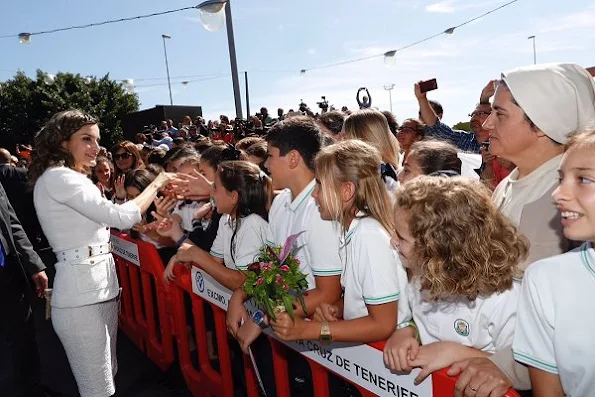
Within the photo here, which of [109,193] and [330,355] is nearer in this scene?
[330,355]

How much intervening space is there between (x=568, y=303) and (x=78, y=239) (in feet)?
8.81

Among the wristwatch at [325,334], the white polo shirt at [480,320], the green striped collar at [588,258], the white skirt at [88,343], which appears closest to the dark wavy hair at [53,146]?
the white skirt at [88,343]

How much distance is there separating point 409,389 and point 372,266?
457mm

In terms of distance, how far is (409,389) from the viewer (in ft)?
5.24

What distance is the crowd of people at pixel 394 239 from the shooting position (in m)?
1.30

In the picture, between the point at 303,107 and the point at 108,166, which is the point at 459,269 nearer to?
the point at 108,166

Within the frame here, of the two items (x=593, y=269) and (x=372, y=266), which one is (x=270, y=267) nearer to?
(x=372, y=266)

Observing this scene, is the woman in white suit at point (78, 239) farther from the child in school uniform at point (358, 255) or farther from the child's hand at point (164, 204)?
the child in school uniform at point (358, 255)

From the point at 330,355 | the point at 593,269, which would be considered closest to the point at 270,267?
the point at 330,355

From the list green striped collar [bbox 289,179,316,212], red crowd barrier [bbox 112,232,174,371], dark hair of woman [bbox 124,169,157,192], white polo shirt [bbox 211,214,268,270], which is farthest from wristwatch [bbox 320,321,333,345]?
dark hair of woman [bbox 124,169,157,192]

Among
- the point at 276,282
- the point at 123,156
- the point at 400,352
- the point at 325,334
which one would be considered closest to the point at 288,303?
the point at 276,282

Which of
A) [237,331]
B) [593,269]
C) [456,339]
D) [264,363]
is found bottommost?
[264,363]

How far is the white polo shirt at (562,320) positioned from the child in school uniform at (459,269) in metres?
0.22

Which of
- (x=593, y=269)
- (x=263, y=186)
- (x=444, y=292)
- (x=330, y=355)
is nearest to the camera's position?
(x=593, y=269)
